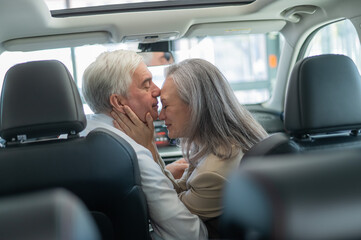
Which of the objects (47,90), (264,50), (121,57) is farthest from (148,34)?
(264,50)

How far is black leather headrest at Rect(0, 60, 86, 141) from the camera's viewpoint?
6.00 ft

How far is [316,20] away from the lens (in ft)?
10.9

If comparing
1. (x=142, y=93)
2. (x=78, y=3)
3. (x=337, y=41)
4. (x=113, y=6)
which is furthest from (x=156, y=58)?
(x=337, y=41)

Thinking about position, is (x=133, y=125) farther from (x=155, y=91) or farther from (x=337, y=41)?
(x=337, y=41)

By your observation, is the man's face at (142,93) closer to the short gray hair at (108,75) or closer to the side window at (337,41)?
the short gray hair at (108,75)

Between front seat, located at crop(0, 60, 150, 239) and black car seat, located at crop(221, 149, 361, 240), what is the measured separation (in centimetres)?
114

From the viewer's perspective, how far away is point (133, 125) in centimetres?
243

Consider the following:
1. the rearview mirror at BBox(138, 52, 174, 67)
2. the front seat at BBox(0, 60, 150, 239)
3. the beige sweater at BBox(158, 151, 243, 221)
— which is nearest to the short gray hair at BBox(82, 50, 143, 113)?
the front seat at BBox(0, 60, 150, 239)

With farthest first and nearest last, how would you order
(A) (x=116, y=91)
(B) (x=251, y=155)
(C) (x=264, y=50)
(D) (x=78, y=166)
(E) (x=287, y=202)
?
1. (C) (x=264, y=50)
2. (A) (x=116, y=91)
3. (D) (x=78, y=166)
4. (B) (x=251, y=155)
5. (E) (x=287, y=202)

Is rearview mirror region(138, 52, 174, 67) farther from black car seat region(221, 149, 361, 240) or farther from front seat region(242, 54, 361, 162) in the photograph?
black car seat region(221, 149, 361, 240)

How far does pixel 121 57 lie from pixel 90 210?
2.99ft

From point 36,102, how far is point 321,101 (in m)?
1.21

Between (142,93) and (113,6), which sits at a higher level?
(113,6)

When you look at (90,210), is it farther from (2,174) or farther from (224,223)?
(224,223)
